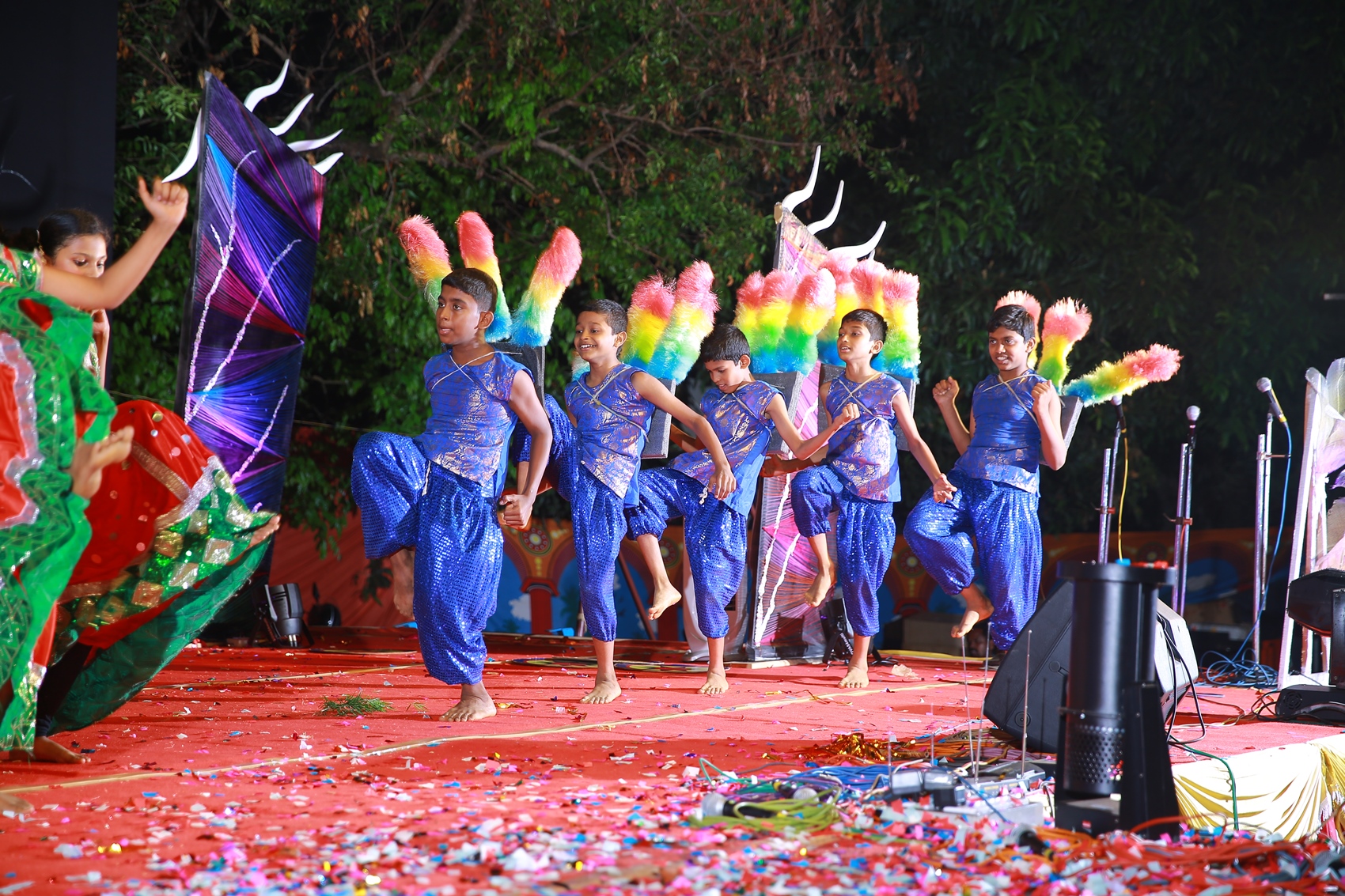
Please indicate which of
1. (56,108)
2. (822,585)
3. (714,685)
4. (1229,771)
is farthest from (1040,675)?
(56,108)

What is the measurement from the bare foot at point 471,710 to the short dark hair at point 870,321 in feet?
7.91

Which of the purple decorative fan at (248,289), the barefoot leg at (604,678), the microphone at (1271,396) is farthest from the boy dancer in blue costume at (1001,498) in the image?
the purple decorative fan at (248,289)

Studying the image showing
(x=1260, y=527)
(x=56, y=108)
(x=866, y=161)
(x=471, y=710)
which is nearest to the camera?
(x=471, y=710)

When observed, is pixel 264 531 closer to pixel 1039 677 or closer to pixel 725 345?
pixel 1039 677

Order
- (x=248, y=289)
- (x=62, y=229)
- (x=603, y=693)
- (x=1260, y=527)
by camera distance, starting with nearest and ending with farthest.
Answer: (x=62, y=229) → (x=603, y=693) → (x=1260, y=527) → (x=248, y=289)

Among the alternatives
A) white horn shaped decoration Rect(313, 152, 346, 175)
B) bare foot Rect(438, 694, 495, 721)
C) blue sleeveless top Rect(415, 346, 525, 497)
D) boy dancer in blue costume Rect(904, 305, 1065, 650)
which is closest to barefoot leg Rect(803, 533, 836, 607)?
boy dancer in blue costume Rect(904, 305, 1065, 650)

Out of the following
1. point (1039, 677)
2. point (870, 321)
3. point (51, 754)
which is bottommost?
point (51, 754)

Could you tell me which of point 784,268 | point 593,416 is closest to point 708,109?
point 784,268

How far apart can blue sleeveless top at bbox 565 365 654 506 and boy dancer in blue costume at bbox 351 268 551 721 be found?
41 cm

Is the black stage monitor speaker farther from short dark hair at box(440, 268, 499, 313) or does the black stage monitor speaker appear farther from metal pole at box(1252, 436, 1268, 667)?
metal pole at box(1252, 436, 1268, 667)

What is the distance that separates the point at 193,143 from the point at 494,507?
262cm

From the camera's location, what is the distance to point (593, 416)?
476 centimetres

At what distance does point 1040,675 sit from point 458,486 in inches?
76.1

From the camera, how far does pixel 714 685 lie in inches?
195
